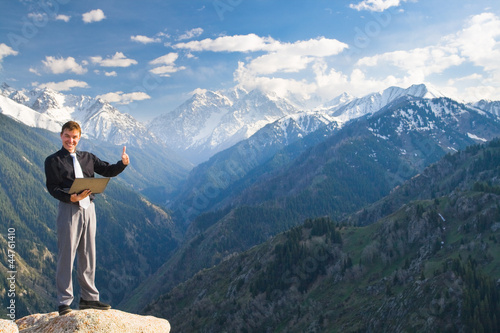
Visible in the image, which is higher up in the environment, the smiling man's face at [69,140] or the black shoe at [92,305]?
the smiling man's face at [69,140]

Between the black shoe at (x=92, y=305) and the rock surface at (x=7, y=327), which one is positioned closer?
the rock surface at (x=7, y=327)

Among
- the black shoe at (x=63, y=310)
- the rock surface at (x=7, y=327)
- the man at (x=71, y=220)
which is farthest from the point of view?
the black shoe at (x=63, y=310)

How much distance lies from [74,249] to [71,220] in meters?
1.31

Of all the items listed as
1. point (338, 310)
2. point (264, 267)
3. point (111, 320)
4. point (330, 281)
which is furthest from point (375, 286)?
point (111, 320)

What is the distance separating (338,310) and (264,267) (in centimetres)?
5020

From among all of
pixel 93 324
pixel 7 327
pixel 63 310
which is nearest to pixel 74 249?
pixel 63 310

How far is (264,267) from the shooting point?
6014 inches

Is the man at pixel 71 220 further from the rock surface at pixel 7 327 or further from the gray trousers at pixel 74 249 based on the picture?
the rock surface at pixel 7 327

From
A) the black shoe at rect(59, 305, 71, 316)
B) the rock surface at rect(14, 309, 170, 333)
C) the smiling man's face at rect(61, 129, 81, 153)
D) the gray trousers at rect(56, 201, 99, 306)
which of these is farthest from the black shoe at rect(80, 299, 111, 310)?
the smiling man's face at rect(61, 129, 81, 153)

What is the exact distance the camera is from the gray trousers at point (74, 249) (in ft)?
47.5

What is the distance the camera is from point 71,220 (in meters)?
A: 14.5

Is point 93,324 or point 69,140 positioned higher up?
point 69,140

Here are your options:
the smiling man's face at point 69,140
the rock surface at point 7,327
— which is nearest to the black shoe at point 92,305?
the rock surface at point 7,327

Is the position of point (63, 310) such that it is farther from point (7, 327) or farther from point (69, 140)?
point (69, 140)
